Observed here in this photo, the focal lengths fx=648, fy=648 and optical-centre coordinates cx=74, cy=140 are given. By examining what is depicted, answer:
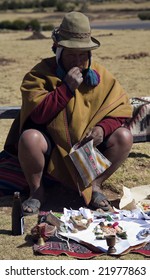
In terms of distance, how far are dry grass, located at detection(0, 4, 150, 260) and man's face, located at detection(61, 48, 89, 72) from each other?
1293 mm

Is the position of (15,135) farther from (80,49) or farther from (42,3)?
(42,3)

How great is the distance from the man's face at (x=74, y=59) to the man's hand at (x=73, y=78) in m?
0.10

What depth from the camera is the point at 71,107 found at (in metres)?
5.44

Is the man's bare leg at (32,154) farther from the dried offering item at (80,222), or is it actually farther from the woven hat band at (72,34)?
the woven hat band at (72,34)

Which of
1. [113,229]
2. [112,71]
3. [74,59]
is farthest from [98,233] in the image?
[112,71]

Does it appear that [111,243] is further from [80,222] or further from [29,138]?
[29,138]

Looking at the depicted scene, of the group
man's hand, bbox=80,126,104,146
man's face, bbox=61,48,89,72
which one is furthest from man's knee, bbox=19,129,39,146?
man's face, bbox=61,48,89,72

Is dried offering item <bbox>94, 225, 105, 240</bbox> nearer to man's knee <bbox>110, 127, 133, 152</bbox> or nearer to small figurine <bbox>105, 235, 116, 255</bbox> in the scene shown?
small figurine <bbox>105, 235, 116, 255</bbox>

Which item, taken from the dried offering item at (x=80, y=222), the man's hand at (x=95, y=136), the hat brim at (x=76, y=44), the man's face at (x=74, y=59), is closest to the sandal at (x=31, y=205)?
the dried offering item at (x=80, y=222)

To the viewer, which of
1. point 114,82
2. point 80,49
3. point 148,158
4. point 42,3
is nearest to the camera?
point 80,49

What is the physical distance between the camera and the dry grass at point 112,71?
488cm

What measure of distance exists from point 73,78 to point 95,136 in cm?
51
